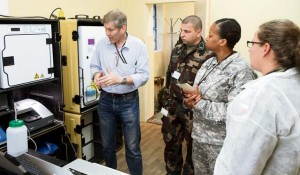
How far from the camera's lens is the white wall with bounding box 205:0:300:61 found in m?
2.97

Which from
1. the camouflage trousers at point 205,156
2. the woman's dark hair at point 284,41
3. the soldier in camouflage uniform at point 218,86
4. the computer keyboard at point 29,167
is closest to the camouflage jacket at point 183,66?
the soldier in camouflage uniform at point 218,86

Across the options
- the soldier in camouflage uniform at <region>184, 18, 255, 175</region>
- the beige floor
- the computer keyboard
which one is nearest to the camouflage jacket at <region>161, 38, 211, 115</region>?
the soldier in camouflage uniform at <region>184, 18, 255, 175</region>

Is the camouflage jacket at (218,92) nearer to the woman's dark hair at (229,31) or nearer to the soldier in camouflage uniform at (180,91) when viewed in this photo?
the woman's dark hair at (229,31)

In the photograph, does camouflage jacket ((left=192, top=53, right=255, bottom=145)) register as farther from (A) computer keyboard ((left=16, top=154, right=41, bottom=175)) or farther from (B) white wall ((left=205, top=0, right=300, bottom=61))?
(B) white wall ((left=205, top=0, right=300, bottom=61))

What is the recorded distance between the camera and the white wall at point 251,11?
297 centimetres

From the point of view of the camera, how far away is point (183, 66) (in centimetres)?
219

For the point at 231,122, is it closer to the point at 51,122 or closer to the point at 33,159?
the point at 33,159

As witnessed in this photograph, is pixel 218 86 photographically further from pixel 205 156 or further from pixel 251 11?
pixel 251 11

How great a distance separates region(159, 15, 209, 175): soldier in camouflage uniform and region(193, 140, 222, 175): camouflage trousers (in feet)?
1.49

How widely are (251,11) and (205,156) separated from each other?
6.96 ft

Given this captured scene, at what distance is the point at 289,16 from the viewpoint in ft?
9.80

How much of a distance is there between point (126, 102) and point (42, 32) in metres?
0.83

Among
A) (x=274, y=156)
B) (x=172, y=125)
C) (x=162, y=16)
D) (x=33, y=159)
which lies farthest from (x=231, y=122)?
(x=162, y=16)

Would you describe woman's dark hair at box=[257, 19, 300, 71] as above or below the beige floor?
above
